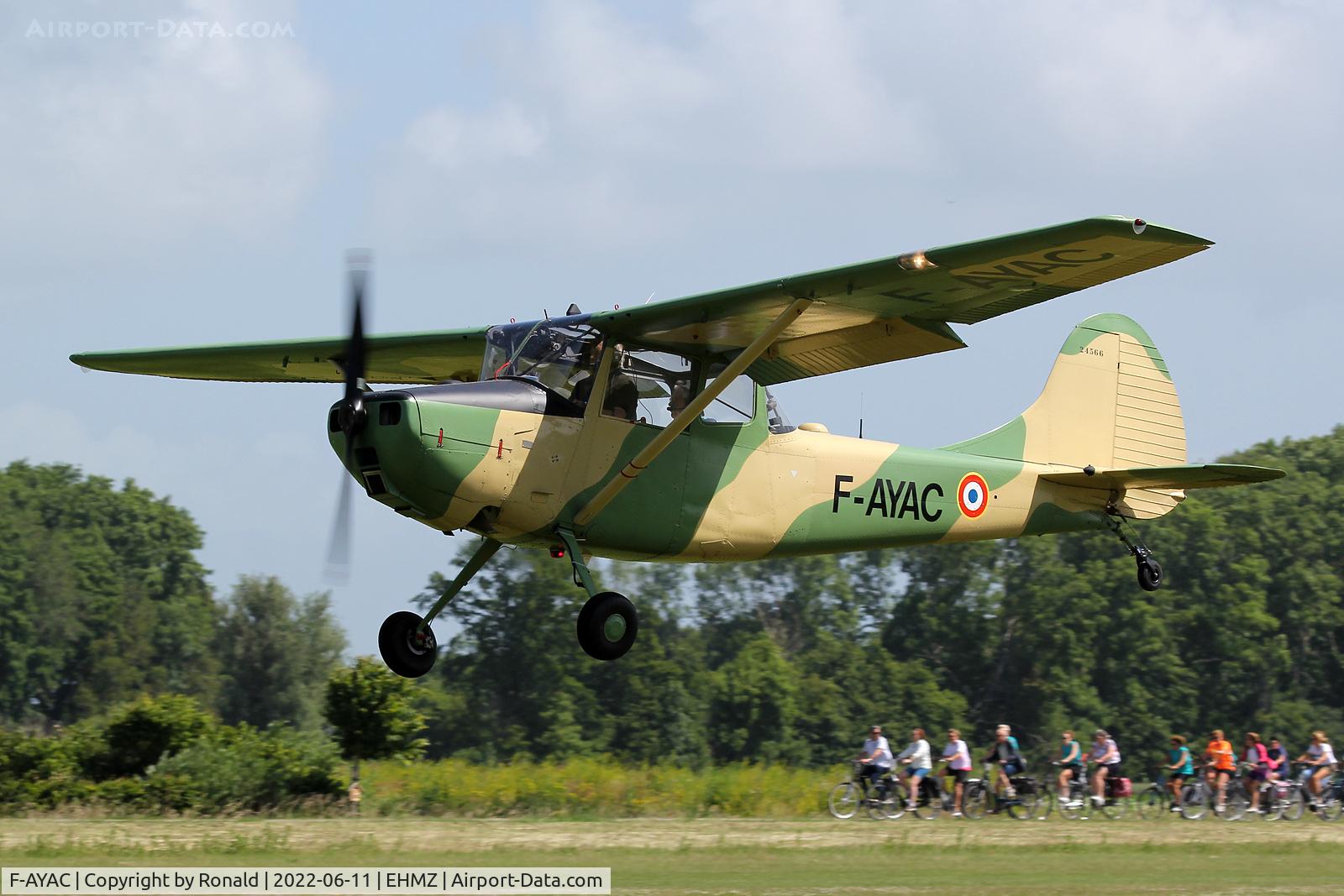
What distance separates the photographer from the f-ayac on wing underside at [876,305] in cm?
1087

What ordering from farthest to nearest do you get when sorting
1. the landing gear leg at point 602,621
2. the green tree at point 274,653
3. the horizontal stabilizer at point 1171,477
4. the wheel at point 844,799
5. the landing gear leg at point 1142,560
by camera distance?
the green tree at point 274,653
the wheel at point 844,799
the landing gear leg at point 1142,560
the horizontal stabilizer at point 1171,477
the landing gear leg at point 602,621

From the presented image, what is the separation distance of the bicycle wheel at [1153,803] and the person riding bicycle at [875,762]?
3289 mm

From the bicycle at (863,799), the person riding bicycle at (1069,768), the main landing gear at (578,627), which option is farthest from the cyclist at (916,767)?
the main landing gear at (578,627)

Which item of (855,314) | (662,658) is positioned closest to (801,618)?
(662,658)

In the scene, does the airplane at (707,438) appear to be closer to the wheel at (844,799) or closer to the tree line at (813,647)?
the wheel at (844,799)

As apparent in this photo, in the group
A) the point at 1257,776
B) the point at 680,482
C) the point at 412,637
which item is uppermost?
the point at 680,482

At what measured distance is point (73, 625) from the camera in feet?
192

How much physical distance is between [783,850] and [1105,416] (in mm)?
5348

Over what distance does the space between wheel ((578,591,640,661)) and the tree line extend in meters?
25.7

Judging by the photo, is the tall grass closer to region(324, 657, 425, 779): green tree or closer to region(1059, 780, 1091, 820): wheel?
region(324, 657, 425, 779): green tree

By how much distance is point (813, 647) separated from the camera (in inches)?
2167

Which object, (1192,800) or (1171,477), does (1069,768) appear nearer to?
(1192,800)

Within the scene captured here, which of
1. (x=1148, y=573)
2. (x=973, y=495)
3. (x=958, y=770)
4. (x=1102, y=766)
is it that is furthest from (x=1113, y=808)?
(x=973, y=495)

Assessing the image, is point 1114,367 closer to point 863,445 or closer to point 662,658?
point 863,445
